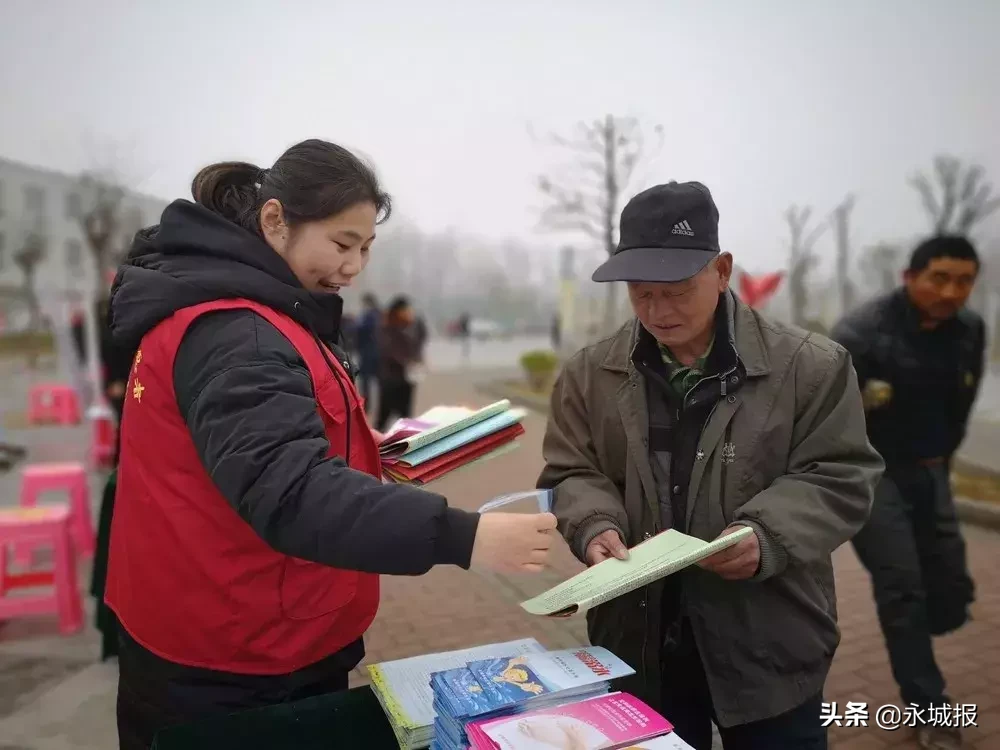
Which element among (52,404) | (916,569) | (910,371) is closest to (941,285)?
(910,371)

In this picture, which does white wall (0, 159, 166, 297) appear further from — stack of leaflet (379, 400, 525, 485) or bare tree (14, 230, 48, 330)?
stack of leaflet (379, 400, 525, 485)

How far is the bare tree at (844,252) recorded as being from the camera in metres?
5.49

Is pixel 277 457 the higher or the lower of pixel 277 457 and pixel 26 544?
the higher

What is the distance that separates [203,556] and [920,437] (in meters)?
2.42

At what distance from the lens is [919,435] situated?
2672mm

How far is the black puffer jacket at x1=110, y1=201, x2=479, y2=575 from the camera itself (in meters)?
1.01

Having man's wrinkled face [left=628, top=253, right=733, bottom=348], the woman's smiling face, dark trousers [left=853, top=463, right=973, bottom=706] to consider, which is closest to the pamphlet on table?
man's wrinkled face [left=628, top=253, right=733, bottom=348]

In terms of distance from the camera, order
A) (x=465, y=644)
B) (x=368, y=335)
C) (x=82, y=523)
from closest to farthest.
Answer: (x=465, y=644) < (x=82, y=523) < (x=368, y=335)

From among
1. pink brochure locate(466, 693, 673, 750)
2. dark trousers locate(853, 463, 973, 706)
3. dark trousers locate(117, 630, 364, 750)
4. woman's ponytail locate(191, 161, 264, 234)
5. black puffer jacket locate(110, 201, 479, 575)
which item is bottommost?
dark trousers locate(853, 463, 973, 706)

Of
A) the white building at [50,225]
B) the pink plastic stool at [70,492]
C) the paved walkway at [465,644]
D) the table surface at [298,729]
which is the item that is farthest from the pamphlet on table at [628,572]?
the white building at [50,225]

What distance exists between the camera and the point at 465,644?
330 cm

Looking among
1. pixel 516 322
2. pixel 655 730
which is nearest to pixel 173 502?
pixel 655 730

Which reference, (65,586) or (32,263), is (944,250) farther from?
(32,263)

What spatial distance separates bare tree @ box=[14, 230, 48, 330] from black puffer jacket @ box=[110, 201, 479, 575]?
6.80 m
